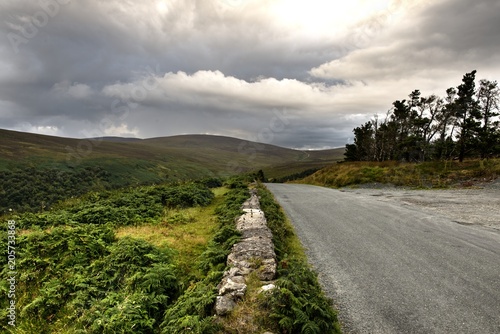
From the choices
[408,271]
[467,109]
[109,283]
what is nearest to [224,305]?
[109,283]

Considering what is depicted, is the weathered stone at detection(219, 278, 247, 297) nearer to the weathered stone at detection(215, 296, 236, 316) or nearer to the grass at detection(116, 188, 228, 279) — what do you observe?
the weathered stone at detection(215, 296, 236, 316)

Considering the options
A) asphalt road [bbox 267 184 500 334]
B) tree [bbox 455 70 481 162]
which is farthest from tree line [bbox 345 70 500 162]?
asphalt road [bbox 267 184 500 334]

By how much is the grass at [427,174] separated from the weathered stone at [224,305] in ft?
98.5

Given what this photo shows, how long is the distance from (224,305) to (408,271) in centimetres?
586

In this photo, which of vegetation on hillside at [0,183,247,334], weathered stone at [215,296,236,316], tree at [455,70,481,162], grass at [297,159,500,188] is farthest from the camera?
tree at [455,70,481,162]

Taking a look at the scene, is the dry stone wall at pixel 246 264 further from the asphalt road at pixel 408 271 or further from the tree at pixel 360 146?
the tree at pixel 360 146

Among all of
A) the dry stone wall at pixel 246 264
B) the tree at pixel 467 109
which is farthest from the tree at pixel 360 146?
the dry stone wall at pixel 246 264

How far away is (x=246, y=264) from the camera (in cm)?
733

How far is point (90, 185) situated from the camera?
65125 millimetres

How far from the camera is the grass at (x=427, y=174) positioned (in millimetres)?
28969

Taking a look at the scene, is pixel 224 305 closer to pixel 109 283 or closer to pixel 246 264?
pixel 246 264

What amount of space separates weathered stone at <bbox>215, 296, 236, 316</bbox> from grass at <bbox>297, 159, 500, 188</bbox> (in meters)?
30.0

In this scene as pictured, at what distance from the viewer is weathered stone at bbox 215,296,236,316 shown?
5316 mm

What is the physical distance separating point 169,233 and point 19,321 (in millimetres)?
6041
